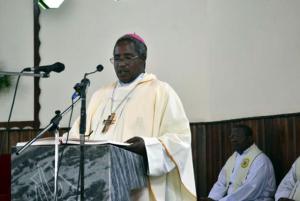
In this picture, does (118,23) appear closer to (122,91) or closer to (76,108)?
(76,108)

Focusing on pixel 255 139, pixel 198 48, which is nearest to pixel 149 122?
pixel 255 139

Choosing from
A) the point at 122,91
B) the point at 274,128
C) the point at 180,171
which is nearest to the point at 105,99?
the point at 122,91

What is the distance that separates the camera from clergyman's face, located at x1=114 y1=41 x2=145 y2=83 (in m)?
4.72

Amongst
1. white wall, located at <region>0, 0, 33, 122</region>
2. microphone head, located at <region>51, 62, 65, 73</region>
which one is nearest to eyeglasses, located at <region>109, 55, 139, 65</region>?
microphone head, located at <region>51, 62, 65, 73</region>

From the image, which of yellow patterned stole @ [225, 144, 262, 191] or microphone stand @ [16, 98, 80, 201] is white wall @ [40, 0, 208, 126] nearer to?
yellow patterned stole @ [225, 144, 262, 191]

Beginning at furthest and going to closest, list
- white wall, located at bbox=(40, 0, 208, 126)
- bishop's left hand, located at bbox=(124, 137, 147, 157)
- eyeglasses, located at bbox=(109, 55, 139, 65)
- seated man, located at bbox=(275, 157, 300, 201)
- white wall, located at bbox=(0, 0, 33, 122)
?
1. white wall, located at bbox=(0, 0, 33, 122)
2. white wall, located at bbox=(40, 0, 208, 126)
3. seated man, located at bbox=(275, 157, 300, 201)
4. eyeglasses, located at bbox=(109, 55, 139, 65)
5. bishop's left hand, located at bbox=(124, 137, 147, 157)

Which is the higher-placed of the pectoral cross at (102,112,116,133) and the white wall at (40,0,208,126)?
the white wall at (40,0,208,126)

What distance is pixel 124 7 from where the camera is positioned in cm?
1005

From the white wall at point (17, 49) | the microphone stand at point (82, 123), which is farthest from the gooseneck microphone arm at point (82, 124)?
the white wall at point (17, 49)

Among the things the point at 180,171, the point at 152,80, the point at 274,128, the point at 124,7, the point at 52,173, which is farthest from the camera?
the point at 124,7

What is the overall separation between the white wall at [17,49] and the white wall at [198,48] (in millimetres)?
244

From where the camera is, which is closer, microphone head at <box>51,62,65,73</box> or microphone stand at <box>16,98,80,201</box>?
microphone stand at <box>16,98,80,201</box>

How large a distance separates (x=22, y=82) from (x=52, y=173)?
7027 millimetres

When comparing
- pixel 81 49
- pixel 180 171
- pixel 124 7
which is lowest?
pixel 180 171
